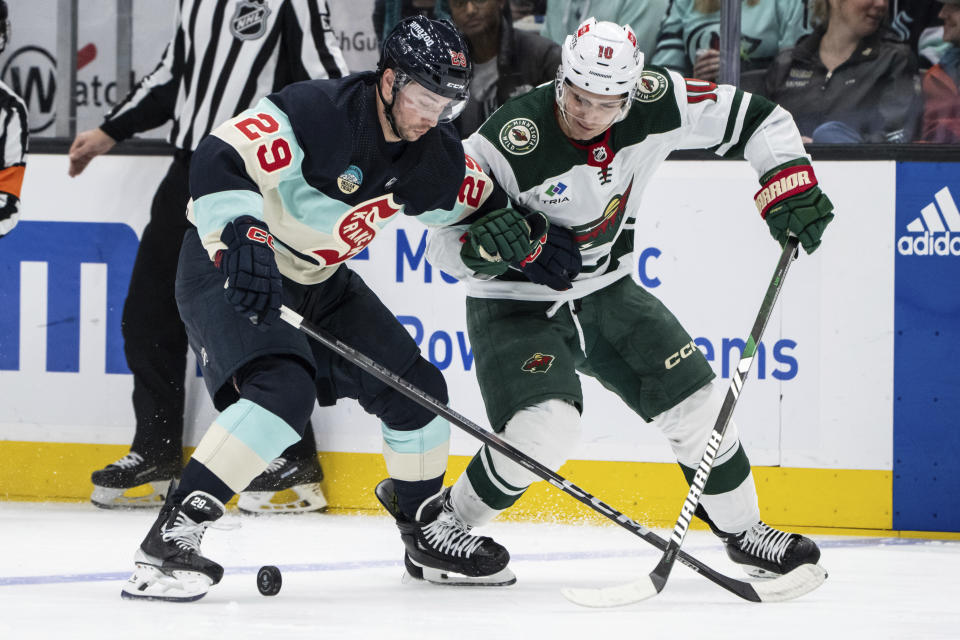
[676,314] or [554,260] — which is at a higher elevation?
[554,260]

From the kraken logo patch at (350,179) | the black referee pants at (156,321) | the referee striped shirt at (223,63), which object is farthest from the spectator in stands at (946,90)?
the black referee pants at (156,321)

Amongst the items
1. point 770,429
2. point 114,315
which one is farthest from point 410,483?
point 114,315

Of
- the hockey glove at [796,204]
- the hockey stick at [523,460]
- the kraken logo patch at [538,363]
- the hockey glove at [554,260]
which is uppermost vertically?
the hockey glove at [796,204]

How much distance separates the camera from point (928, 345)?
3.58 meters

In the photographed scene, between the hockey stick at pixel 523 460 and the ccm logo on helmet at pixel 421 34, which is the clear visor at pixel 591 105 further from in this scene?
the hockey stick at pixel 523 460

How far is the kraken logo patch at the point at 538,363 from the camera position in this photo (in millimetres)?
2846

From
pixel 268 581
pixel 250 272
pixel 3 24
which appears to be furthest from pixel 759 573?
pixel 3 24

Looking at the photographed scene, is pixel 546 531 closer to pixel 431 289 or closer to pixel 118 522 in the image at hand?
pixel 431 289

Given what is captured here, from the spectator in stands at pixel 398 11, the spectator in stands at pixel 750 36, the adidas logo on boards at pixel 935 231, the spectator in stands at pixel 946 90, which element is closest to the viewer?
the adidas logo on boards at pixel 935 231

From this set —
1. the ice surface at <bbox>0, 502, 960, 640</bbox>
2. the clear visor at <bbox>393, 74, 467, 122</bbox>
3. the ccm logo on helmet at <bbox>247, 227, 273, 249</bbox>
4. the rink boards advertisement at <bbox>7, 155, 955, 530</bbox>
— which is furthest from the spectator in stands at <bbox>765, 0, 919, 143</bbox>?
the ccm logo on helmet at <bbox>247, 227, 273, 249</bbox>

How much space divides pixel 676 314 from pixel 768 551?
0.95m

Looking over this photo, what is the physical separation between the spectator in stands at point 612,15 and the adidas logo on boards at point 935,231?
881mm

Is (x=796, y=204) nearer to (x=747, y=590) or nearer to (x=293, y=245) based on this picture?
(x=747, y=590)

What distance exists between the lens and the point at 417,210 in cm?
276
